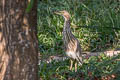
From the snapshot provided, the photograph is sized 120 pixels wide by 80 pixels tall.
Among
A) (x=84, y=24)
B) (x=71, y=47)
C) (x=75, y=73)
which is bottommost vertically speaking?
(x=75, y=73)

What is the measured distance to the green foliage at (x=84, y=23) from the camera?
889 centimetres

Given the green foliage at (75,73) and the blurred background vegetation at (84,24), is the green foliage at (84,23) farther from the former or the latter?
the green foliage at (75,73)

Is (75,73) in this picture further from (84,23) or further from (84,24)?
(84,23)

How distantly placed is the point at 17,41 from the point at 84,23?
20.8 ft

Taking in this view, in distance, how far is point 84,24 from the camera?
9625mm

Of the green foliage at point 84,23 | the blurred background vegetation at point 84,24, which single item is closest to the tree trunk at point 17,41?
the blurred background vegetation at point 84,24

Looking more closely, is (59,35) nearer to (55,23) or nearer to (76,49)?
→ (55,23)

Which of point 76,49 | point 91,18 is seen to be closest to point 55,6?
point 91,18

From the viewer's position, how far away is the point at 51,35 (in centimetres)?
935

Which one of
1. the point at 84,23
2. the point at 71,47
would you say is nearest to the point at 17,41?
the point at 71,47

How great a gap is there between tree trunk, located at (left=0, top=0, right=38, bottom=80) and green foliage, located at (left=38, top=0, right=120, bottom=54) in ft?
14.7

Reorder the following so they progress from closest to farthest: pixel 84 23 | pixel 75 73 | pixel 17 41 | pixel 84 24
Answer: pixel 17 41 → pixel 75 73 → pixel 84 24 → pixel 84 23

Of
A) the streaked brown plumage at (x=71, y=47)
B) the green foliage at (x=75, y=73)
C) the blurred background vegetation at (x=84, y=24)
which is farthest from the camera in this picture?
the blurred background vegetation at (x=84, y=24)

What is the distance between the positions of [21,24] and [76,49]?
2.95m
